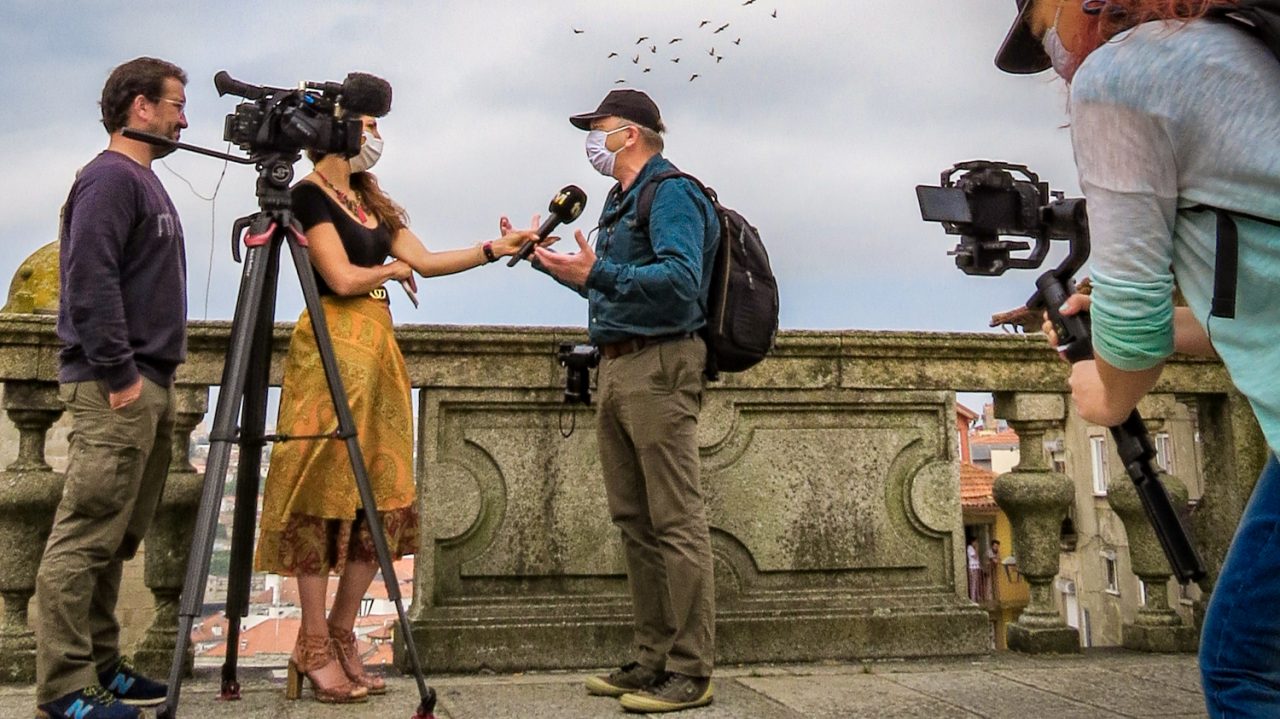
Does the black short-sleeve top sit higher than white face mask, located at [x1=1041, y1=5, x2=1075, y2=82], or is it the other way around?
the black short-sleeve top

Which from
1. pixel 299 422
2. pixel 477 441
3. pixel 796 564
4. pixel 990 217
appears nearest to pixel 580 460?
pixel 477 441

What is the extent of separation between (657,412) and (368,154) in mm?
1281

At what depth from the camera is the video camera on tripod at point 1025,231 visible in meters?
1.79

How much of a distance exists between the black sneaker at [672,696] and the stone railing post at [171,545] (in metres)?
1.67

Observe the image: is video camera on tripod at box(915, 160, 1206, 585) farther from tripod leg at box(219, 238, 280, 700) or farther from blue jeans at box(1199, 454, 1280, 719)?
tripod leg at box(219, 238, 280, 700)

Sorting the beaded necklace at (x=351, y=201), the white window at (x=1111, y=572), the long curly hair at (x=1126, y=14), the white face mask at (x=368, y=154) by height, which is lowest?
the white window at (x=1111, y=572)

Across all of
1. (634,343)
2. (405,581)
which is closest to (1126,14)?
(634,343)

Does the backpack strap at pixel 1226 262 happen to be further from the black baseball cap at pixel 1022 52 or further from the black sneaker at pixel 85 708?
the black sneaker at pixel 85 708

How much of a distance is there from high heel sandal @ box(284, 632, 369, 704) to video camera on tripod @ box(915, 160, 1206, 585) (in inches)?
91.2

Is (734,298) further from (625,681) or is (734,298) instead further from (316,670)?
(316,670)

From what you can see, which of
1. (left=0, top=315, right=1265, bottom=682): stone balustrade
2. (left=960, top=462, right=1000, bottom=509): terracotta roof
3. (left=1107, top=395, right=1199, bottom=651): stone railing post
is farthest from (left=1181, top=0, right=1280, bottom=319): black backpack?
(left=960, top=462, right=1000, bottom=509): terracotta roof

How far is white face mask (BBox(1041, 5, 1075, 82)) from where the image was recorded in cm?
165

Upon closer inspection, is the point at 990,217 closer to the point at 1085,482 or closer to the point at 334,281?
the point at 334,281

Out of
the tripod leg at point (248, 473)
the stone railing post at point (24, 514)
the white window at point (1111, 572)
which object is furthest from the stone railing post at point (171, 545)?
the white window at point (1111, 572)
